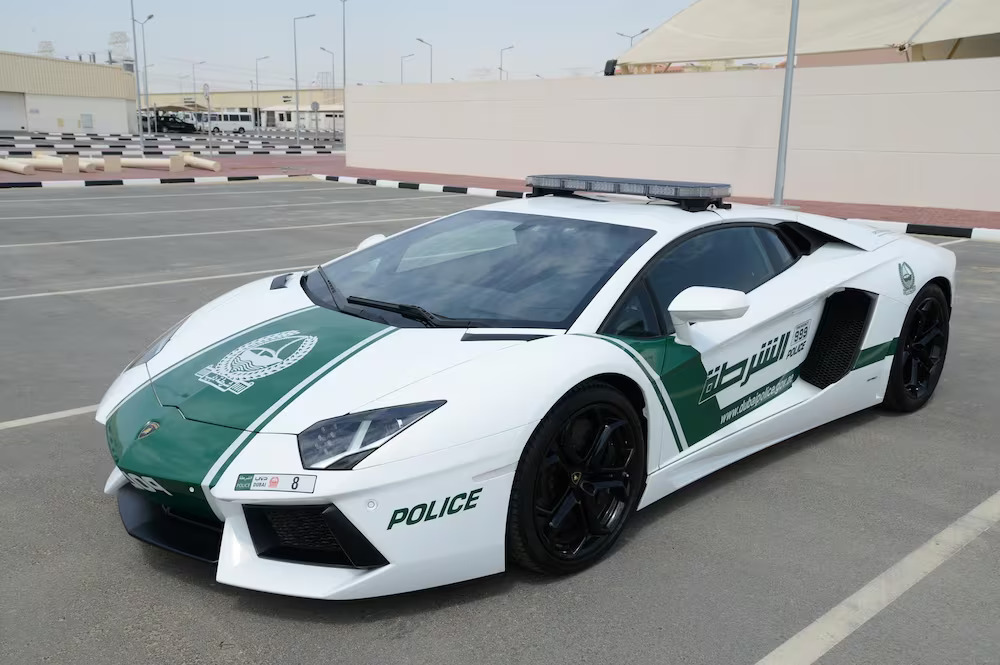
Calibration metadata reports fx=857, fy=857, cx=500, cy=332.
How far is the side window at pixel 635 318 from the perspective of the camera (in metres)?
3.19

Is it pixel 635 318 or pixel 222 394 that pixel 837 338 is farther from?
pixel 222 394

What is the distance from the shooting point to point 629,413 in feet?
10.1

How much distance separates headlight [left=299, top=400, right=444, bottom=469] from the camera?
98.2 inches

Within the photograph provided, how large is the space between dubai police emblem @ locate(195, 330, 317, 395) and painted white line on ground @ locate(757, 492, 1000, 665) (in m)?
1.80

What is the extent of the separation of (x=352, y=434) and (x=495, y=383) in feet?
1.58

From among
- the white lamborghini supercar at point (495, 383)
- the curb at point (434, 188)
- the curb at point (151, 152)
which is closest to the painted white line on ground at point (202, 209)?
the curb at point (434, 188)

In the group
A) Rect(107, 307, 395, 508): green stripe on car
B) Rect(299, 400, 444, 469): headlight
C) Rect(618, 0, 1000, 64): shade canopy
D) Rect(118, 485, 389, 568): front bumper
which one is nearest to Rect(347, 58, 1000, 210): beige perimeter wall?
Rect(618, 0, 1000, 64): shade canopy

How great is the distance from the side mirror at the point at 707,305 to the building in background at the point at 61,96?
239 feet

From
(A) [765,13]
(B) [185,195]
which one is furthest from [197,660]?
(A) [765,13]

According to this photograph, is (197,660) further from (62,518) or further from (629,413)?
(629,413)

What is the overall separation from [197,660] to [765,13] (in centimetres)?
2931

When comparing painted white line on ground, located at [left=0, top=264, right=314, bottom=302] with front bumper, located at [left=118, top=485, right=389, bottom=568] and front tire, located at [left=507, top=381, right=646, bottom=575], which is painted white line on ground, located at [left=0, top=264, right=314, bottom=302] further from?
front tire, located at [left=507, top=381, right=646, bottom=575]

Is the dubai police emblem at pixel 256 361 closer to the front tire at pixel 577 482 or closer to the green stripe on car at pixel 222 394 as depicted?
the green stripe on car at pixel 222 394

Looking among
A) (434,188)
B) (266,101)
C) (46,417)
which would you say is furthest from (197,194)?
(266,101)
